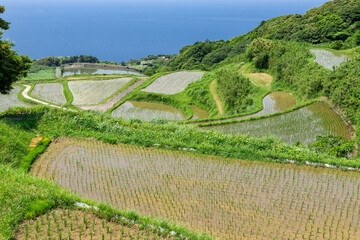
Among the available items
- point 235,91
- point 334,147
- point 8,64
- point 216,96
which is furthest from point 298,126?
point 8,64

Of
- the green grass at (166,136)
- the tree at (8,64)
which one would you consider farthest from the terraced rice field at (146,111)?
the tree at (8,64)

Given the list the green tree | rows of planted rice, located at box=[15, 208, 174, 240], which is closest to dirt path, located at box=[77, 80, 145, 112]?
the green tree

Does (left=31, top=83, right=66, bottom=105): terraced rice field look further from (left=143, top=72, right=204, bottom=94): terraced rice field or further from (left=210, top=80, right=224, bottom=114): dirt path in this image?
(left=210, top=80, right=224, bottom=114): dirt path

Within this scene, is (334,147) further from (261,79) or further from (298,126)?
(261,79)

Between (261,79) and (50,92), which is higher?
(261,79)

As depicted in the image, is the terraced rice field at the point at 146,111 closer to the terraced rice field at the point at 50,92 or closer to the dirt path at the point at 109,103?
the dirt path at the point at 109,103

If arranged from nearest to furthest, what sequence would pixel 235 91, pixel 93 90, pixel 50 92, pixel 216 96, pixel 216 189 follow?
pixel 216 189 → pixel 235 91 → pixel 216 96 → pixel 50 92 → pixel 93 90

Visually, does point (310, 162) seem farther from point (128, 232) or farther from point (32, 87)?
point (32, 87)
